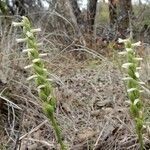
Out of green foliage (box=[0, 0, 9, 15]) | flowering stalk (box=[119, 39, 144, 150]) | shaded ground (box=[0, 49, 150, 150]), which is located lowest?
shaded ground (box=[0, 49, 150, 150])

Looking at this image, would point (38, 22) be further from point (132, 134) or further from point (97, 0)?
point (97, 0)

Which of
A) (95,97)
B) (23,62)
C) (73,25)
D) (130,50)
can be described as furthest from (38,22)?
(130,50)

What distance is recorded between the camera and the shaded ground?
11.8 feet

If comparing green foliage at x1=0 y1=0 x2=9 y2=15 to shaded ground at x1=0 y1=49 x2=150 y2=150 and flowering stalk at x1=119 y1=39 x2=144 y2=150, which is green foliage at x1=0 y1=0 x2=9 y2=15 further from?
flowering stalk at x1=119 y1=39 x2=144 y2=150

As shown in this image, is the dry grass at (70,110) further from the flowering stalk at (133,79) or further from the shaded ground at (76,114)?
the flowering stalk at (133,79)

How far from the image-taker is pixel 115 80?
4945 mm

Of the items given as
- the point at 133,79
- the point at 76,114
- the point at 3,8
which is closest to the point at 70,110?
the point at 76,114

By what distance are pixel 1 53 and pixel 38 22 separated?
218 cm

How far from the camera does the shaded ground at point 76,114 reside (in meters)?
3.60

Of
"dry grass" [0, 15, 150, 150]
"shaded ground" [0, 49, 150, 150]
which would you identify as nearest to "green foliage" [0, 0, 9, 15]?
"dry grass" [0, 15, 150, 150]

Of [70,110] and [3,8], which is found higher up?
[3,8]

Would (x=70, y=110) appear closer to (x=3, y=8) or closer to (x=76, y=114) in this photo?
(x=76, y=114)

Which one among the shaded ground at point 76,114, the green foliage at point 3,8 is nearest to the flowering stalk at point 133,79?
the shaded ground at point 76,114

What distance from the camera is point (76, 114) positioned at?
A: 429cm
